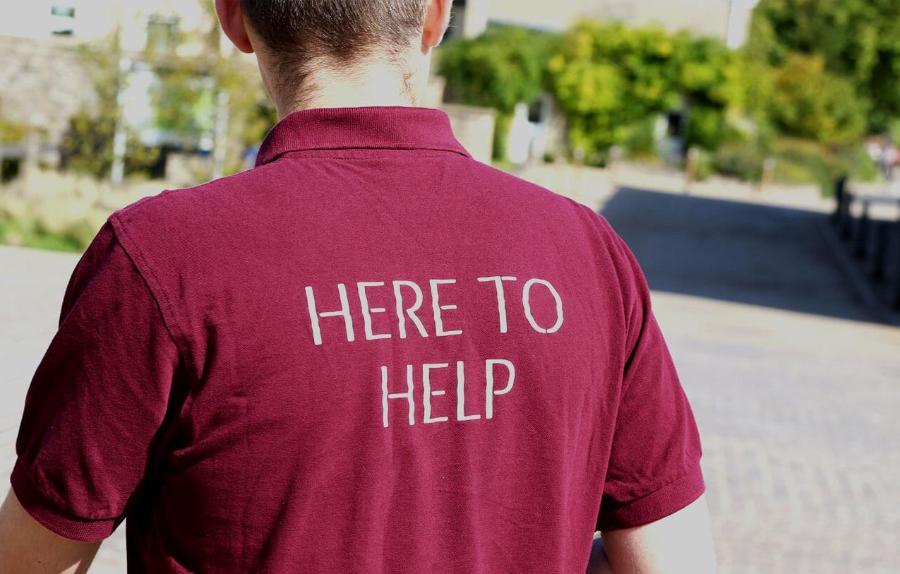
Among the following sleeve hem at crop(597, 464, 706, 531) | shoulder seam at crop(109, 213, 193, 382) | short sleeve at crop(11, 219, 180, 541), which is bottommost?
sleeve hem at crop(597, 464, 706, 531)

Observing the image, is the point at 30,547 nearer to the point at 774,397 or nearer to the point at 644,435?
the point at 644,435

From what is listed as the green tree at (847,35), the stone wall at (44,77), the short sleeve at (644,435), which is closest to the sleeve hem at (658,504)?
the short sleeve at (644,435)

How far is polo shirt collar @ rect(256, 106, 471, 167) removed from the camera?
1.58 meters

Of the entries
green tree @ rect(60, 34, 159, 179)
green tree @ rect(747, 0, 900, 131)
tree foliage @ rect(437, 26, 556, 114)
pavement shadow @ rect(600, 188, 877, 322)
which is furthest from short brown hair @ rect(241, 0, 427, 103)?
green tree @ rect(747, 0, 900, 131)

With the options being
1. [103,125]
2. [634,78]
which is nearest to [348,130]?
[103,125]

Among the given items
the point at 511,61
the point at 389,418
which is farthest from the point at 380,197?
the point at 511,61

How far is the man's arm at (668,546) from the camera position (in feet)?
5.70

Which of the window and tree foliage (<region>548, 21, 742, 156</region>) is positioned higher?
the window

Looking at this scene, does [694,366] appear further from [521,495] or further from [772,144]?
[772,144]

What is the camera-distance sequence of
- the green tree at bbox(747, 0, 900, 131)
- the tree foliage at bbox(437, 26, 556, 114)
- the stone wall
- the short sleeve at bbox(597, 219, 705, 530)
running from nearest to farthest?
the short sleeve at bbox(597, 219, 705, 530), the stone wall, the tree foliage at bbox(437, 26, 556, 114), the green tree at bbox(747, 0, 900, 131)

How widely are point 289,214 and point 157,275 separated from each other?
16 cm

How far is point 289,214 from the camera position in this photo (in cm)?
148

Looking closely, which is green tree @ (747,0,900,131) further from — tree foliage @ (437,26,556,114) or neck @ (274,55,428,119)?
neck @ (274,55,428,119)

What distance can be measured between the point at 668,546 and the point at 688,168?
35.9 m
